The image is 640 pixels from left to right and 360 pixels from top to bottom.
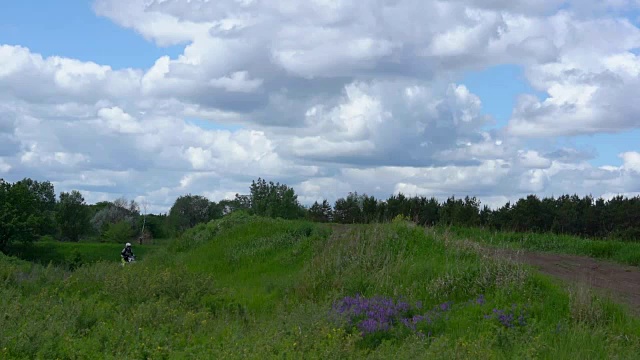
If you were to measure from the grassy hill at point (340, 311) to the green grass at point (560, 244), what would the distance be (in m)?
3.87

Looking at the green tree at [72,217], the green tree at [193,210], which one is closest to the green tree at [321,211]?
the green tree at [193,210]

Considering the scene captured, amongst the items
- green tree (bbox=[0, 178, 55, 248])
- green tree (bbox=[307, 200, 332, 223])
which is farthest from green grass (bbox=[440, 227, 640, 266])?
green tree (bbox=[0, 178, 55, 248])

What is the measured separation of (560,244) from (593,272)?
5.18m

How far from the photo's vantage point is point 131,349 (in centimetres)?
942

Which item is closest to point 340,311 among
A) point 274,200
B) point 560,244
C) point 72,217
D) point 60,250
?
point 560,244

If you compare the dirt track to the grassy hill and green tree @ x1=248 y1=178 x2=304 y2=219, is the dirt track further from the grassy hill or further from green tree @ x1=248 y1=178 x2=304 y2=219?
green tree @ x1=248 y1=178 x2=304 y2=219

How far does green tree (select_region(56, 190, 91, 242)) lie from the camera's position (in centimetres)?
8638

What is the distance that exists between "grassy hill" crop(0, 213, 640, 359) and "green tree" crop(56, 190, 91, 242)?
71843 millimetres

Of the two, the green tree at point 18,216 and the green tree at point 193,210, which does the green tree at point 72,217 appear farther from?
the green tree at point 193,210

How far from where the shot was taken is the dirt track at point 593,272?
13492 mm

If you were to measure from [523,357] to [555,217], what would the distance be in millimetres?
29396

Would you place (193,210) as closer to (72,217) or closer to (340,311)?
(72,217)

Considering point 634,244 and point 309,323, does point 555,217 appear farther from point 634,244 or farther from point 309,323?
point 309,323

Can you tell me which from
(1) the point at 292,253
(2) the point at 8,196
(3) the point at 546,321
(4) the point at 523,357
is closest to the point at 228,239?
(1) the point at 292,253
